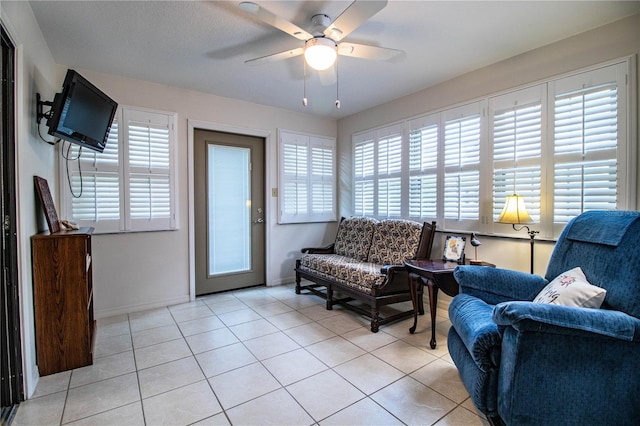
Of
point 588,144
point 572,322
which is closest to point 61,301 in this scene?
point 572,322

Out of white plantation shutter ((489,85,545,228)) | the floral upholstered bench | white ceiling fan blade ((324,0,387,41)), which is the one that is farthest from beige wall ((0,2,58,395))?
white plantation shutter ((489,85,545,228))

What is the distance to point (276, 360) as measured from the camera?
2.34 m

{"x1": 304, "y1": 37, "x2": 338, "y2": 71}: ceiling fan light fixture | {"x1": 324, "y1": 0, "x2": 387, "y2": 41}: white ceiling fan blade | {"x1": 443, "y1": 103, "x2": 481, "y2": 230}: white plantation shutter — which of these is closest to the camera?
{"x1": 324, "y1": 0, "x2": 387, "y2": 41}: white ceiling fan blade

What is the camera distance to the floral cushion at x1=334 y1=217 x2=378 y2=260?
12.6 feet

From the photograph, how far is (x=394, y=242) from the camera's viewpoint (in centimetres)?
347

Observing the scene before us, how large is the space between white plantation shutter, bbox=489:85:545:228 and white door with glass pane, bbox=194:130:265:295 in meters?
2.87

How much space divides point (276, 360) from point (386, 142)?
2.99 meters

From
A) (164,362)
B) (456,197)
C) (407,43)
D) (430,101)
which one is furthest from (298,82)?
(164,362)

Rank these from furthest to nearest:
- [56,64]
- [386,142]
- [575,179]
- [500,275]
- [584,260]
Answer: [386,142]
[56,64]
[575,179]
[500,275]
[584,260]

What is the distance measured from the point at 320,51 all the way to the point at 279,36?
564 mm

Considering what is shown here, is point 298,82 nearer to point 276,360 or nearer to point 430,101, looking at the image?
point 430,101

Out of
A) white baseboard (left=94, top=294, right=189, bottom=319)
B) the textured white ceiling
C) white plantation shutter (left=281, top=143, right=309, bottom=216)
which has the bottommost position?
white baseboard (left=94, top=294, right=189, bottom=319)

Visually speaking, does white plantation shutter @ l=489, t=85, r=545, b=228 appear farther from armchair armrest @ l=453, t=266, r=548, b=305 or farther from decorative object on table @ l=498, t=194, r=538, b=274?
armchair armrest @ l=453, t=266, r=548, b=305

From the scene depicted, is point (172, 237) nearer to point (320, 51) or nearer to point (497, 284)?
point (320, 51)
